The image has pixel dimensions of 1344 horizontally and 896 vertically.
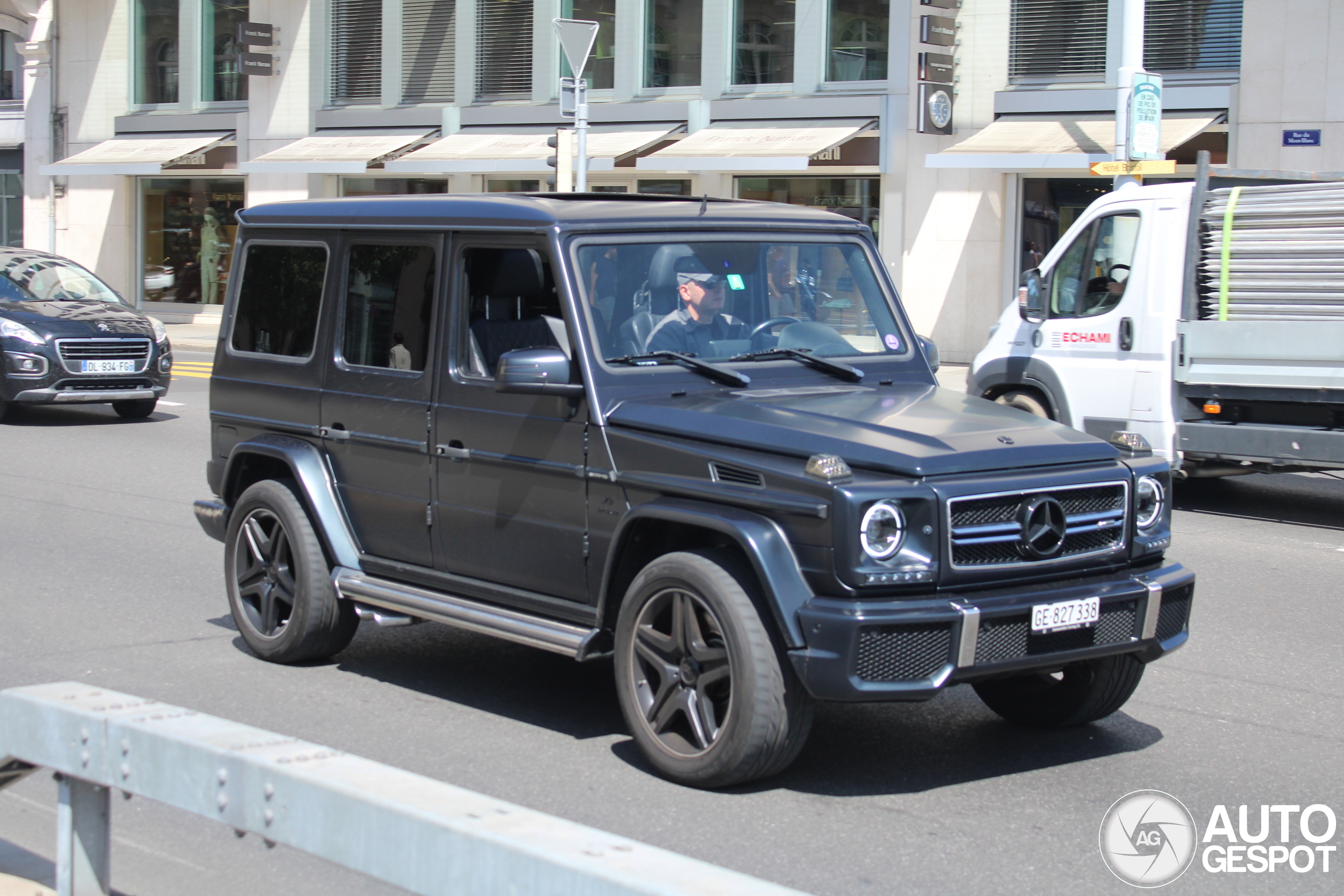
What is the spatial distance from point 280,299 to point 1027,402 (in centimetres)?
685

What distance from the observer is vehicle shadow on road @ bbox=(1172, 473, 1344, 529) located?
11133 millimetres

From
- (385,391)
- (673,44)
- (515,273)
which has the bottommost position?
(385,391)

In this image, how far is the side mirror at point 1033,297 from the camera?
1157cm

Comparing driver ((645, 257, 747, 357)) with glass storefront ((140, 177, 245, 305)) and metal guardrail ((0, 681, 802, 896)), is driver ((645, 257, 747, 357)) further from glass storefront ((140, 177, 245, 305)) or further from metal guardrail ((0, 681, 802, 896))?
glass storefront ((140, 177, 245, 305))

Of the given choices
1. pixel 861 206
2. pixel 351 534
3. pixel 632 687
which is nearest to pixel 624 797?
pixel 632 687

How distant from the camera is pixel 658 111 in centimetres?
2503

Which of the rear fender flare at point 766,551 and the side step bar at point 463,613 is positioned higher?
the rear fender flare at point 766,551

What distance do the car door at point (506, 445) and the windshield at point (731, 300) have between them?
21 cm

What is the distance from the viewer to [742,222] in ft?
19.2

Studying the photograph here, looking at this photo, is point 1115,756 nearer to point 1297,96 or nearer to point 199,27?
point 1297,96

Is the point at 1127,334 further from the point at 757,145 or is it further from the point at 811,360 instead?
the point at 757,145

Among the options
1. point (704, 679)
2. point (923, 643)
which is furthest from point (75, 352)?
point (923, 643)

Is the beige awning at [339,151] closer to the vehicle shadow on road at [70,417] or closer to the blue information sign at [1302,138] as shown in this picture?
the vehicle shadow on road at [70,417]

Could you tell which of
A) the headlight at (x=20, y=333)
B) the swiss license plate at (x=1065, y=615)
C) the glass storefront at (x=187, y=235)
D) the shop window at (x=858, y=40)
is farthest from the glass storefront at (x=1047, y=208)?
the swiss license plate at (x=1065, y=615)
